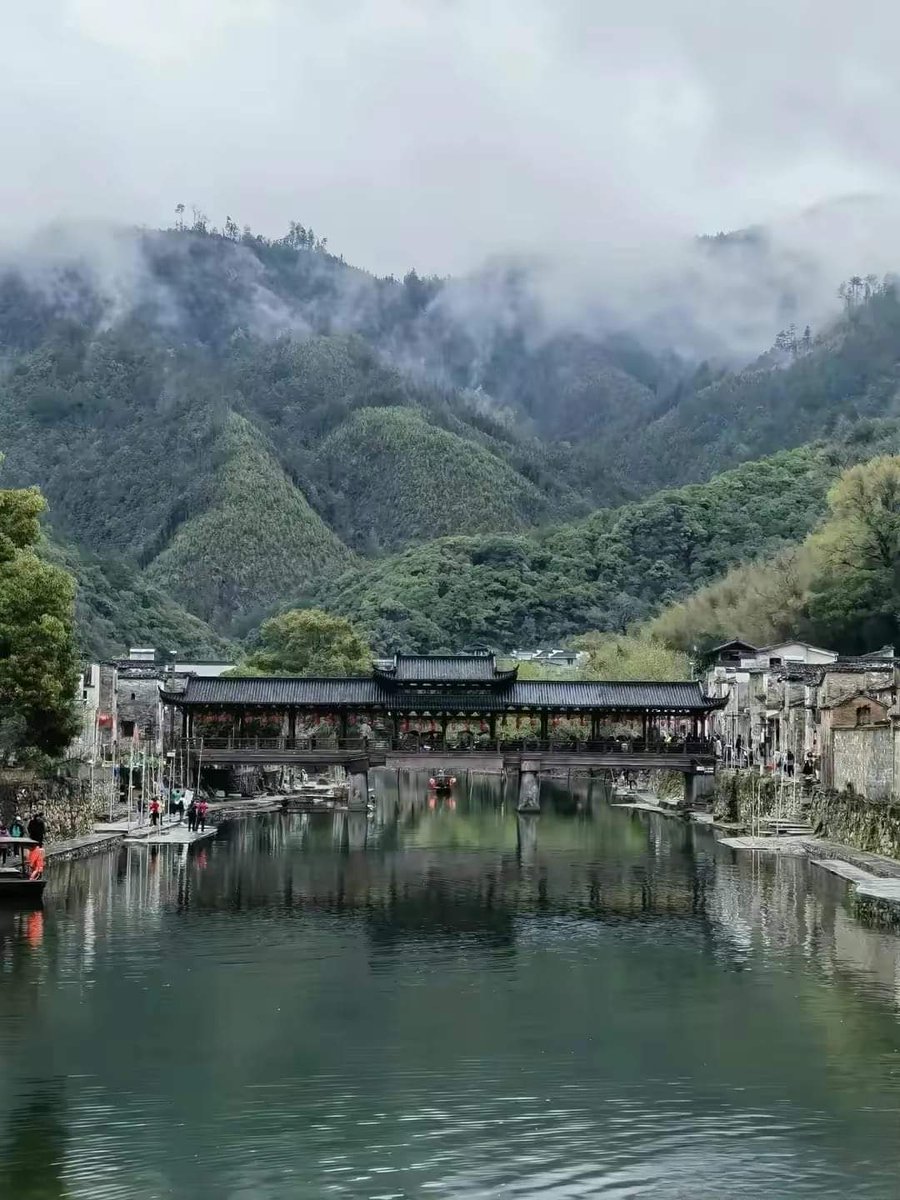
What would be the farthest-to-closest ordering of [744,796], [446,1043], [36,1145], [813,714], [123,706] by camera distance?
[123,706]
[744,796]
[813,714]
[446,1043]
[36,1145]

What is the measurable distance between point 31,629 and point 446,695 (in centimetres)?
4033

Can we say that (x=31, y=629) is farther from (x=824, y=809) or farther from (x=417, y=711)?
(x=417, y=711)

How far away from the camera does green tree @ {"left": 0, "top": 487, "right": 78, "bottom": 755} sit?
54594 mm

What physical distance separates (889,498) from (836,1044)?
9892cm

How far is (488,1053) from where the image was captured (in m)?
25.9

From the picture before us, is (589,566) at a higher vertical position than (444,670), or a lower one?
higher

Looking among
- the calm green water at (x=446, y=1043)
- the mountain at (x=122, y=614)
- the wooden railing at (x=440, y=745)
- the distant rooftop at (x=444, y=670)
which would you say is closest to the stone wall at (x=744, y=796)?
the wooden railing at (x=440, y=745)

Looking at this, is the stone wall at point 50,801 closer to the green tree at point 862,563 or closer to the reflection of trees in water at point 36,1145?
the reflection of trees in water at point 36,1145

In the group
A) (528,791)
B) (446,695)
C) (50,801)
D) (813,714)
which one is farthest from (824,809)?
(50,801)

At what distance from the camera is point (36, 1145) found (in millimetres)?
20594

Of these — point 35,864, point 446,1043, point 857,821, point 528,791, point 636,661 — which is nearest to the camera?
point 446,1043

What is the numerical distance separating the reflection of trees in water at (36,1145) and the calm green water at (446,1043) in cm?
5

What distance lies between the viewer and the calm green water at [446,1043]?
19.9m

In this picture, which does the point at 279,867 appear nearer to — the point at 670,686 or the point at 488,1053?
the point at 488,1053
